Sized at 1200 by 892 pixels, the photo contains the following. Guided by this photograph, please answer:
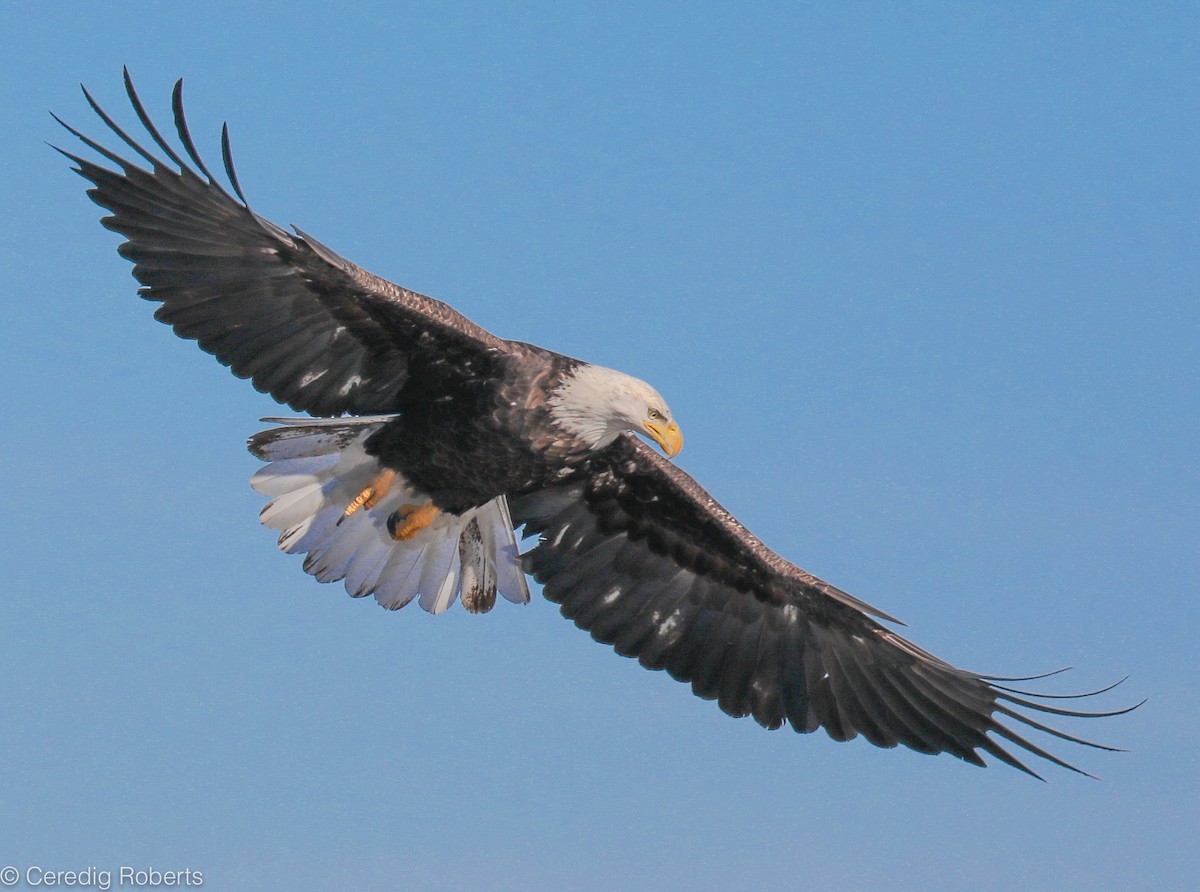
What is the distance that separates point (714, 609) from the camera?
907 cm

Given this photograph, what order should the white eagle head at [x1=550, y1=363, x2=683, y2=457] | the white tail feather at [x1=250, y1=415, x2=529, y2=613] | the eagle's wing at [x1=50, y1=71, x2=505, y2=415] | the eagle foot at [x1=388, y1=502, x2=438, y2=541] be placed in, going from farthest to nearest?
1. the eagle foot at [x1=388, y1=502, x2=438, y2=541]
2. the white tail feather at [x1=250, y1=415, x2=529, y2=613]
3. the white eagle head at [x1=550, y1=363, x2=683, y2=457]
4. the eagle's wing at [x1=50, y1=71, x2=505, y2=415]

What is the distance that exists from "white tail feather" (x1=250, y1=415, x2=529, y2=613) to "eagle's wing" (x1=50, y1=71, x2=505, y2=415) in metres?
0.28

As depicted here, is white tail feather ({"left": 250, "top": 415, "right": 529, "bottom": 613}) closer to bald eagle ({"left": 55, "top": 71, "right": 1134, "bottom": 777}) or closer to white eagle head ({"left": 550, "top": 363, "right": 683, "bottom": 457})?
bald eagle ({"left": 55, "top": 71, "right": 1134, "bottom": 777})

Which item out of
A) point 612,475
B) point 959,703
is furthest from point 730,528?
point 959,703

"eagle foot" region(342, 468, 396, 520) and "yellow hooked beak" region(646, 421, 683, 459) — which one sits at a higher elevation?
"yellow hooked beak" region(646, 421, 683, 459)

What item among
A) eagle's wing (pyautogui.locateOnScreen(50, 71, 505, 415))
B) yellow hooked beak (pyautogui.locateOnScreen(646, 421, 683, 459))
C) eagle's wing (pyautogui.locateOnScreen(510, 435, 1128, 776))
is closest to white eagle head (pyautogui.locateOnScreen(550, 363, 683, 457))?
yellow hooked beak (pyautogui.locateOnScreen(646, 421, 683, 459))

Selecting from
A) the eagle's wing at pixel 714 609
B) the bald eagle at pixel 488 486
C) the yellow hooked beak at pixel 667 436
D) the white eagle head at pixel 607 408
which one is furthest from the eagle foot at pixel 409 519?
the yellow hooked beak at pixel 667 436

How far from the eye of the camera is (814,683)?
8859mm

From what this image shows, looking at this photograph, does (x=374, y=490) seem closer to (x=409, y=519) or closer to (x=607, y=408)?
(x=409, y=519)

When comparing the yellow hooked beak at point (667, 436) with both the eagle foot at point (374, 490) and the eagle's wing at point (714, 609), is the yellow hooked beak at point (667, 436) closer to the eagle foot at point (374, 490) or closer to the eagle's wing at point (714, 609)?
the eagle's wing at point (714, 609)

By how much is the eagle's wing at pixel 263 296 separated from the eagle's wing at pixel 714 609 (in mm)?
1322

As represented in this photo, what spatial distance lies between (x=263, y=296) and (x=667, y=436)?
1984mm

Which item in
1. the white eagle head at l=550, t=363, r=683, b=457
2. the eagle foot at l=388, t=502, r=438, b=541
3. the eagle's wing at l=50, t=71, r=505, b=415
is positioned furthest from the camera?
the eagle foot at l=388, t=502, r=438, b=541

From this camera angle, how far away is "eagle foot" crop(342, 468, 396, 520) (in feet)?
28.0
